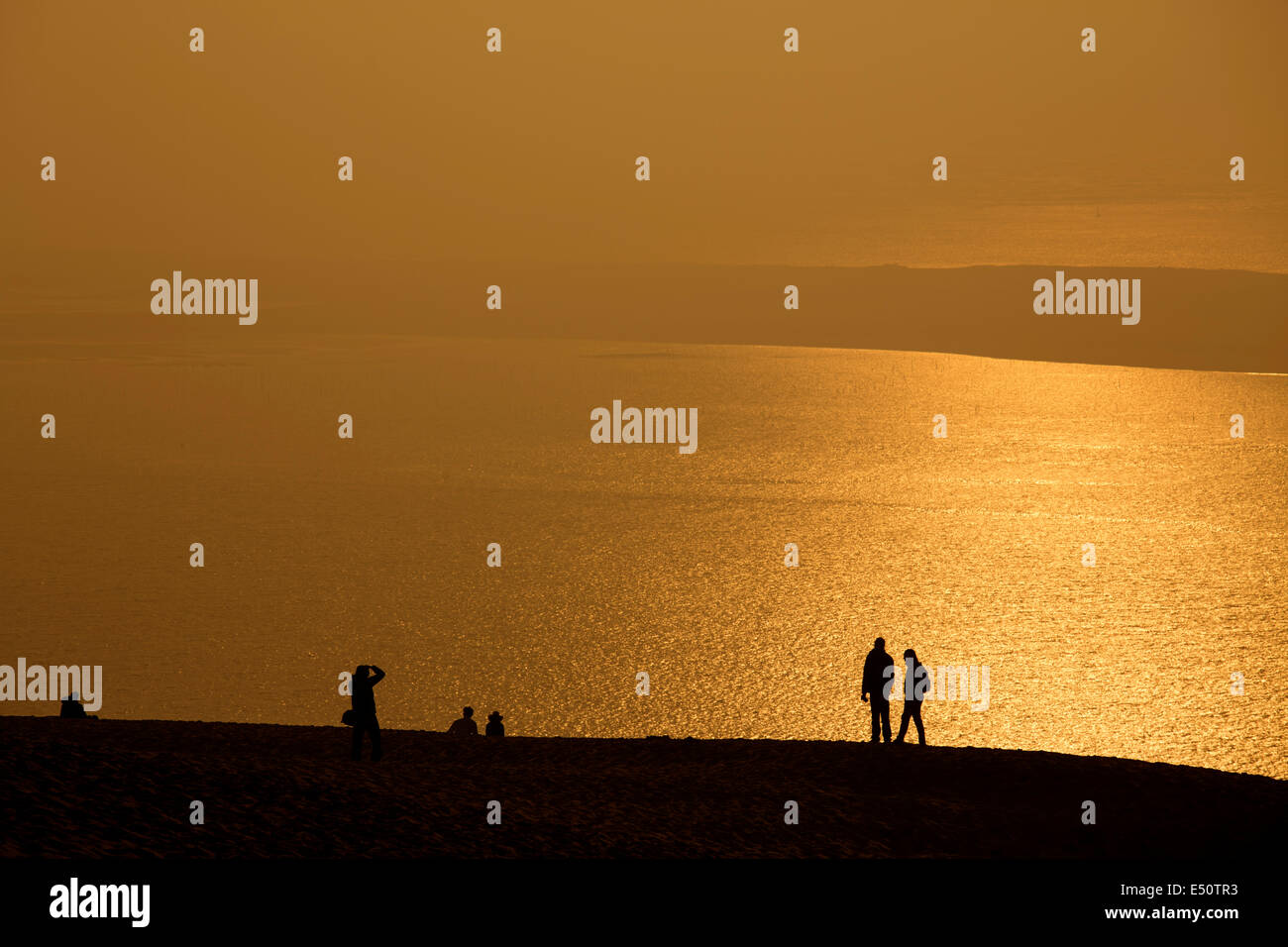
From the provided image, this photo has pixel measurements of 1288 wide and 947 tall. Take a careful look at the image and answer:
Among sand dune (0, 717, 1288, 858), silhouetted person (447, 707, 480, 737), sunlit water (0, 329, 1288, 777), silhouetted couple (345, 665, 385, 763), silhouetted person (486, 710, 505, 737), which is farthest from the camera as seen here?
sunlit water (0, 329, 1288, 777)

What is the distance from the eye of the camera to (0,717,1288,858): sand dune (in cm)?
1892

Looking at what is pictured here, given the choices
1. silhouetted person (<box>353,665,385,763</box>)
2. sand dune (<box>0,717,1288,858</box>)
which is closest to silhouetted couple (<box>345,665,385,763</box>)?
silhouetted person (<box>353,665,385,763</box>)

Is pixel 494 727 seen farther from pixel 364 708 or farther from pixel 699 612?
pixel 699 612

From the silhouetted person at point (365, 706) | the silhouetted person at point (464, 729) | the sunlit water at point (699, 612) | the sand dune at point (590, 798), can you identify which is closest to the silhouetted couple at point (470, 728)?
the silhouetted person at point (464, 729)

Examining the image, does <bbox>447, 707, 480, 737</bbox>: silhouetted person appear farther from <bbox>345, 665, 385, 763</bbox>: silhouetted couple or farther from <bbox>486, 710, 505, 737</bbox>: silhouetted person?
<bbox>345, 665, 385, 763</bbox>: silhouetted couple

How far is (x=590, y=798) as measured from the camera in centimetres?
2205

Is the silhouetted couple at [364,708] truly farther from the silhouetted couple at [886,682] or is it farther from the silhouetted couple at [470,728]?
the silhouetted couple at [886,682]

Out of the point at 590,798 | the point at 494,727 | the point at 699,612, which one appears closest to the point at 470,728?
the point at 494,727

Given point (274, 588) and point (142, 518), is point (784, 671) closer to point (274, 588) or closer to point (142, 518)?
point (274, 588)

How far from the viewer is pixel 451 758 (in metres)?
24.6
